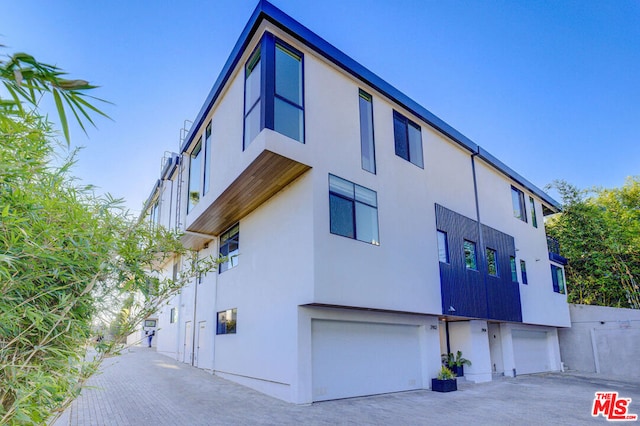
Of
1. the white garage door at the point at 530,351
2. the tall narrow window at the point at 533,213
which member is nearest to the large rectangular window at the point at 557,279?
the white garage door at the point at 530,351

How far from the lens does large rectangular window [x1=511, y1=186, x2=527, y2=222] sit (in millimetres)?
17033

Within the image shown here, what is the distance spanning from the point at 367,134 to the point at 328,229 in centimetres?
331

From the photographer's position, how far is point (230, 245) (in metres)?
12.4

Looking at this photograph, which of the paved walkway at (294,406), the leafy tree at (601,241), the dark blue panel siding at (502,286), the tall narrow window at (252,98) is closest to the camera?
the paved walkway at (294,406)

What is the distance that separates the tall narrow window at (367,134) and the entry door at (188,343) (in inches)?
383

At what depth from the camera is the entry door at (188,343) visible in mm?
14656

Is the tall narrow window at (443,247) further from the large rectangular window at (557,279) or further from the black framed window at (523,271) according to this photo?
the large rectangular window at (557,279)

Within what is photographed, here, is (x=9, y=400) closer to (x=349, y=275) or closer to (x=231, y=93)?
(x=349, y=275)

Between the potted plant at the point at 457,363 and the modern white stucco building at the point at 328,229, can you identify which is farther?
the potted plant at the point at 457,363

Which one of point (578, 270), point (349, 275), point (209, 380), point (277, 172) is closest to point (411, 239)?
point (349, 275)

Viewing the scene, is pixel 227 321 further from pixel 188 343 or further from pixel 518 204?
pixel 518 204

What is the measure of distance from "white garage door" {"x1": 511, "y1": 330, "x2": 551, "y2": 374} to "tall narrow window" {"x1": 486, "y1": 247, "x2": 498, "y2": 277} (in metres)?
3.57

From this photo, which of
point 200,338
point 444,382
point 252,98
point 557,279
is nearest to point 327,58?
Answer: point 252,98

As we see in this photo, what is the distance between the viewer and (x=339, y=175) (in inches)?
361
